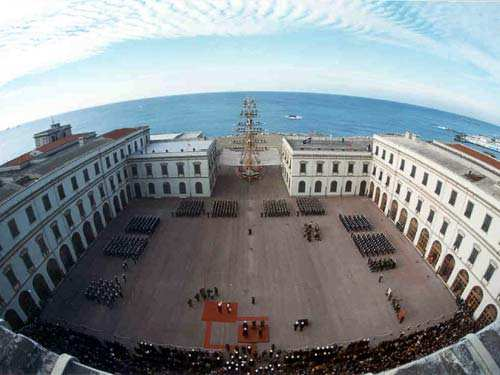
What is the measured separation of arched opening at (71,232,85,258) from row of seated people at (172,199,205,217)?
1211 cm

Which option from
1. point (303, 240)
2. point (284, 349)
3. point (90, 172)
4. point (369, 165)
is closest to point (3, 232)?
point (90, 172)

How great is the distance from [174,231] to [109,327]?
14754 millimetres

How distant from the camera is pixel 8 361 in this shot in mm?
8219

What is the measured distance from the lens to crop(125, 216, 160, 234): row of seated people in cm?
3606

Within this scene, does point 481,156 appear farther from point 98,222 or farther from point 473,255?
point 98,222

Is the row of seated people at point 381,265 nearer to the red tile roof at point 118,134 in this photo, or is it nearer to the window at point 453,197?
the window at point 453,197

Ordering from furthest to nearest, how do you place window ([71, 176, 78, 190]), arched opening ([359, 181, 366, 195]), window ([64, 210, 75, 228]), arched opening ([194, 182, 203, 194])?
arched opening ([359, 181, 366, 195]) → arched opening ([194, 182, 203, 194]) → window ([71, 176, 78, 190]) → window ([64, 210, 75, 228])

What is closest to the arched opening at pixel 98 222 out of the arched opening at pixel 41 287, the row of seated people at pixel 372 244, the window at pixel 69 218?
the window at pixel 69 218

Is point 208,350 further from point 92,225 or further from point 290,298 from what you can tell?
point 92,225

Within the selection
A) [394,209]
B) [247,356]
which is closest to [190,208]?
[247,356]

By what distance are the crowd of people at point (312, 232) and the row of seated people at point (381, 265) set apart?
677 centimetres

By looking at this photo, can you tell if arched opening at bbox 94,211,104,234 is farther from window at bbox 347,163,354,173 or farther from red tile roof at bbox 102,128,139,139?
window at bbox 347,163,354,173

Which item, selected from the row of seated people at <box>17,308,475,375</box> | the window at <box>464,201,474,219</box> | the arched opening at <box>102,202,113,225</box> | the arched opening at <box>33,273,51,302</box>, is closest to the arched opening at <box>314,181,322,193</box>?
the window at <box>464,201,474,219</box>

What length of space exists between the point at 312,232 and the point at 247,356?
18605 mm
